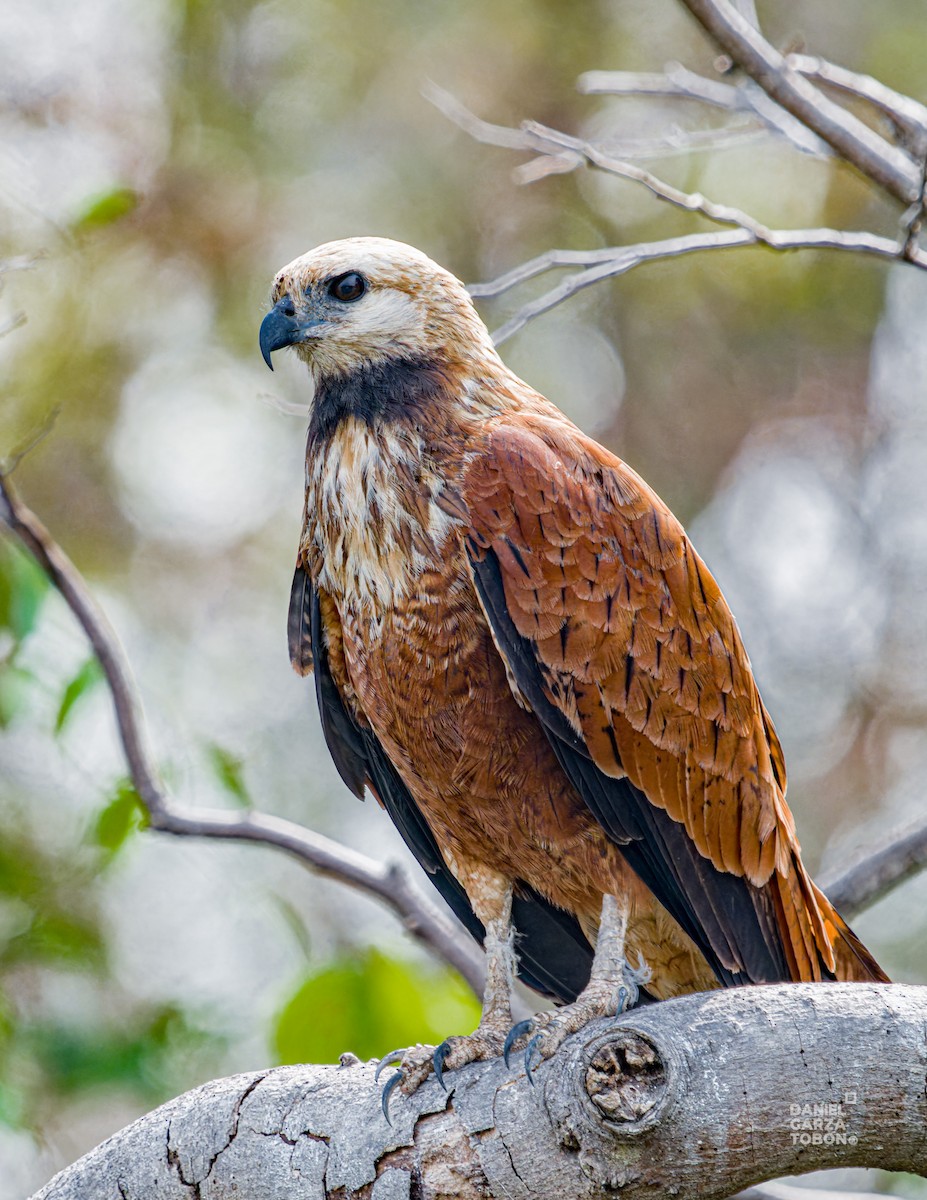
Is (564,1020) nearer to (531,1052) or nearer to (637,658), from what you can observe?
(531,1052)

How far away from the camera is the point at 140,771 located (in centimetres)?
424

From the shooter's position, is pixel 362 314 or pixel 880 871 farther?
pixel 880 871

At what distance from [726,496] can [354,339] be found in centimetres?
696

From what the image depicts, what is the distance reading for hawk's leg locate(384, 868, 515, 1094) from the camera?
11.6 ft

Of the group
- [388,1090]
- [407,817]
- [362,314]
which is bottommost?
[388,1090]

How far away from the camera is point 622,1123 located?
2.77 metres

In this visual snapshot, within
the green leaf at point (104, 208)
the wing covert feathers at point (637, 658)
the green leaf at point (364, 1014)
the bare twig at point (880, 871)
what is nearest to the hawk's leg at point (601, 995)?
the wing covert feathers at point (637, 658)

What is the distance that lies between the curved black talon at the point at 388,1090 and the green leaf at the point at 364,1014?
85 centimetres

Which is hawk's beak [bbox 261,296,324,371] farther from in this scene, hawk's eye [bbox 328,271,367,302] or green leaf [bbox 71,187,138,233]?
green leaf [bbox 71,187,138,233]

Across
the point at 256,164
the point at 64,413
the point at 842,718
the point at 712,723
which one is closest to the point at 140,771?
the point at 712,723

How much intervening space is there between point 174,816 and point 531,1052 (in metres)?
1.52

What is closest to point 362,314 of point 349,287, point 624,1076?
point 349,287

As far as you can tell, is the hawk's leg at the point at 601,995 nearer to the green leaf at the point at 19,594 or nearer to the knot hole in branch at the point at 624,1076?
the knot hole in branch at the point at 624,1076

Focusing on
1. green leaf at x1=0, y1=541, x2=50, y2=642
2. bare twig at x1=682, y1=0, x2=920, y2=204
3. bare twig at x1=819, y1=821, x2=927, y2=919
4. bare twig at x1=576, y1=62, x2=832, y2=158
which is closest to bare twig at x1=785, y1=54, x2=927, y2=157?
bare twig at x1=682, y1=0, x2=920, y2=204
